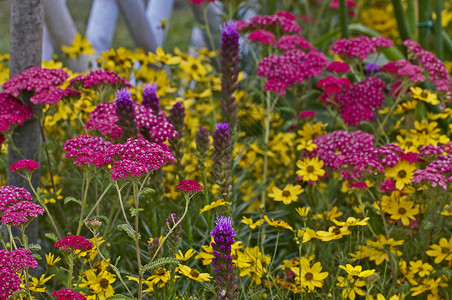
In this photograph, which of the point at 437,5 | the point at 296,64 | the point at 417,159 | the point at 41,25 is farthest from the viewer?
the point at 437,5

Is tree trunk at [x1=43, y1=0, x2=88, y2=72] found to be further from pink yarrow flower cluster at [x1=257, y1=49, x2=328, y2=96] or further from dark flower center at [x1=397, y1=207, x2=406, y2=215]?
dark flower center at [x1=397, y1=207, x2=406, y2=215]

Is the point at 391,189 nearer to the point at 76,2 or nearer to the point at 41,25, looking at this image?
the point at 41,25

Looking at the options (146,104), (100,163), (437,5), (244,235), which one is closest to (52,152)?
(146,104)

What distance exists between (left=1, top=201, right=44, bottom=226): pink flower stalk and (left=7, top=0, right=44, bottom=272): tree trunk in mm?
737

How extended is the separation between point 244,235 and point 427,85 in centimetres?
130

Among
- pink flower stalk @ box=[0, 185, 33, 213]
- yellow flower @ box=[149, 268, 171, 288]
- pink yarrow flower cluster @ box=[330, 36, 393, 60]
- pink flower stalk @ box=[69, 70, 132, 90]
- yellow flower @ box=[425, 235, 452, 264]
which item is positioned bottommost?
yellow flower @ box=[425, 235, 452, 264]

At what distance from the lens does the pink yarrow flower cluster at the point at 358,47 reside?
101 inches

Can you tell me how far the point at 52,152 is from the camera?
2768 mm

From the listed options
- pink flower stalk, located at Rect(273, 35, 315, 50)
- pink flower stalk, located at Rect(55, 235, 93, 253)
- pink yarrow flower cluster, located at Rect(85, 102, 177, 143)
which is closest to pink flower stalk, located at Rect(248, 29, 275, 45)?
pink flower stalk, located at Rect(273, 35, 315, 50)

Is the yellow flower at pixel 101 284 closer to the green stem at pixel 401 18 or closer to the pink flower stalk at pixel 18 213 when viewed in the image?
the pink flower stalk at pixel 18 213

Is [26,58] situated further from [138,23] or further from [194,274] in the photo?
[138,23]

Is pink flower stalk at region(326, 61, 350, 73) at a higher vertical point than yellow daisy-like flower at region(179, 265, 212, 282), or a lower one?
higher

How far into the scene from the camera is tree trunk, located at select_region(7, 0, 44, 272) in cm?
232

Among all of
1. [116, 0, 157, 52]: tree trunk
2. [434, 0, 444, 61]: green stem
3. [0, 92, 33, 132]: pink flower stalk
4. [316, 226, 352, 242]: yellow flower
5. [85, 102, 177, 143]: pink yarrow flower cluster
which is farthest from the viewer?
[116, 0, 157, 52]: tree trunk
